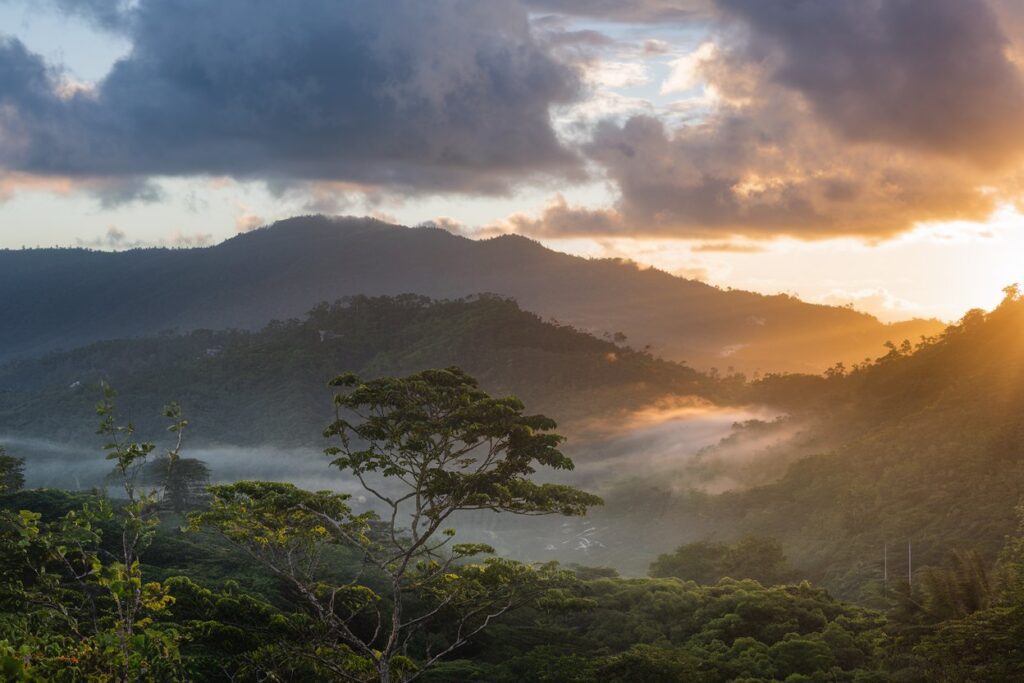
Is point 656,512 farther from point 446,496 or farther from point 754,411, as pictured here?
point 446,496

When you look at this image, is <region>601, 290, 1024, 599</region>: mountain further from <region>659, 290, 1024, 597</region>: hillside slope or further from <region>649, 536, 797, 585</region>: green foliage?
<region>649, 536, 797, 585</region>: green foliage

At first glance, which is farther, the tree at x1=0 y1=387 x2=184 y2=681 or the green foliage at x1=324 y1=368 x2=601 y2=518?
the green foliage at x1=324 y1=368 x2=601 y2=518

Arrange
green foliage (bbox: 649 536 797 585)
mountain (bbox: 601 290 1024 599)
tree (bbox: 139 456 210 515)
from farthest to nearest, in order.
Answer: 1. tree (bbox: 139 456 210 515)
2. mountain (bbox: 601 290 1024 599)
3. green foliage (bbox: 649 536 797 585)

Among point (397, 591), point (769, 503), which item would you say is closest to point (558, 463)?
point (397, 591)

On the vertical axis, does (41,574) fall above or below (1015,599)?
above

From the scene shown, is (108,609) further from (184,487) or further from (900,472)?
(900,472)

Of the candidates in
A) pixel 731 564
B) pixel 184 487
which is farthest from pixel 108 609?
pixel 184 487

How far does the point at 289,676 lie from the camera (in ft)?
82.8

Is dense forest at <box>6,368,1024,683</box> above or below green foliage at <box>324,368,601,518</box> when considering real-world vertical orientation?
below

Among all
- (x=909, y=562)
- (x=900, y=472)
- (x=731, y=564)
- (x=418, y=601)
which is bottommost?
(x=731, y=564)

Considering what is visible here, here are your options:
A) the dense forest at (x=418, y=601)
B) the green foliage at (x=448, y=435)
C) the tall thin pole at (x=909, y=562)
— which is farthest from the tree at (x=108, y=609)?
the tall thin pole at (x=909, y=562)

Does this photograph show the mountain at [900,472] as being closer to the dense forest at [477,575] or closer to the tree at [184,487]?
the dense forest at [477,575]

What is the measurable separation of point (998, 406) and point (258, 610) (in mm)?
70412

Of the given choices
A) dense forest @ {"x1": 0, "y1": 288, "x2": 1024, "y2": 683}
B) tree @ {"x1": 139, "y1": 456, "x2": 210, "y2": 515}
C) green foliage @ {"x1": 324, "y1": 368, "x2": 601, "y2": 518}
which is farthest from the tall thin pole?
tree @ {"x1": 139, "y1": 456, "x2": 210, "y2": 515}
